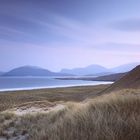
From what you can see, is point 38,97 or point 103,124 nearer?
point 103,124

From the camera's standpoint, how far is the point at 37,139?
670 cm

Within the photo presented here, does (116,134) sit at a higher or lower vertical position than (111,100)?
lower

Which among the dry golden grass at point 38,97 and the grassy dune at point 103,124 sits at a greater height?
the grassy dune at point 103,124

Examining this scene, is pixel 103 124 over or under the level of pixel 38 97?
over

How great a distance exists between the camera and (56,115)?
8.95 meters

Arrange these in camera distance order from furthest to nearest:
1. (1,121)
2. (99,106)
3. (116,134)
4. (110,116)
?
(1,121)
(99,106)
(110,116)
(116,134)

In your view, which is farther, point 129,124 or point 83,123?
point 83,123

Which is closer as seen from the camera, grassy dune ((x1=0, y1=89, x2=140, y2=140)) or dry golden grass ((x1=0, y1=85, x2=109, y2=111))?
grassy dune ((x1=0, y1=89, x2=140, y2=140))

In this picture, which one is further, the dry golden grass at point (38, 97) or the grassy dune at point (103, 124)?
the dry golden grass at point (38, 97)

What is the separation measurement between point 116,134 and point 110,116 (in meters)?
0.81

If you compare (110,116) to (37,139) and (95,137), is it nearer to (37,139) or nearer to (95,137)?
(95,137)

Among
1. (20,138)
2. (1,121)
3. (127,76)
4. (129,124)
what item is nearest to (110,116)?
(129,124)

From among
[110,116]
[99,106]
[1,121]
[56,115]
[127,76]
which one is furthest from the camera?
[127,76]

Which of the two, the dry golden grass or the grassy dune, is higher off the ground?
the grassy dune
